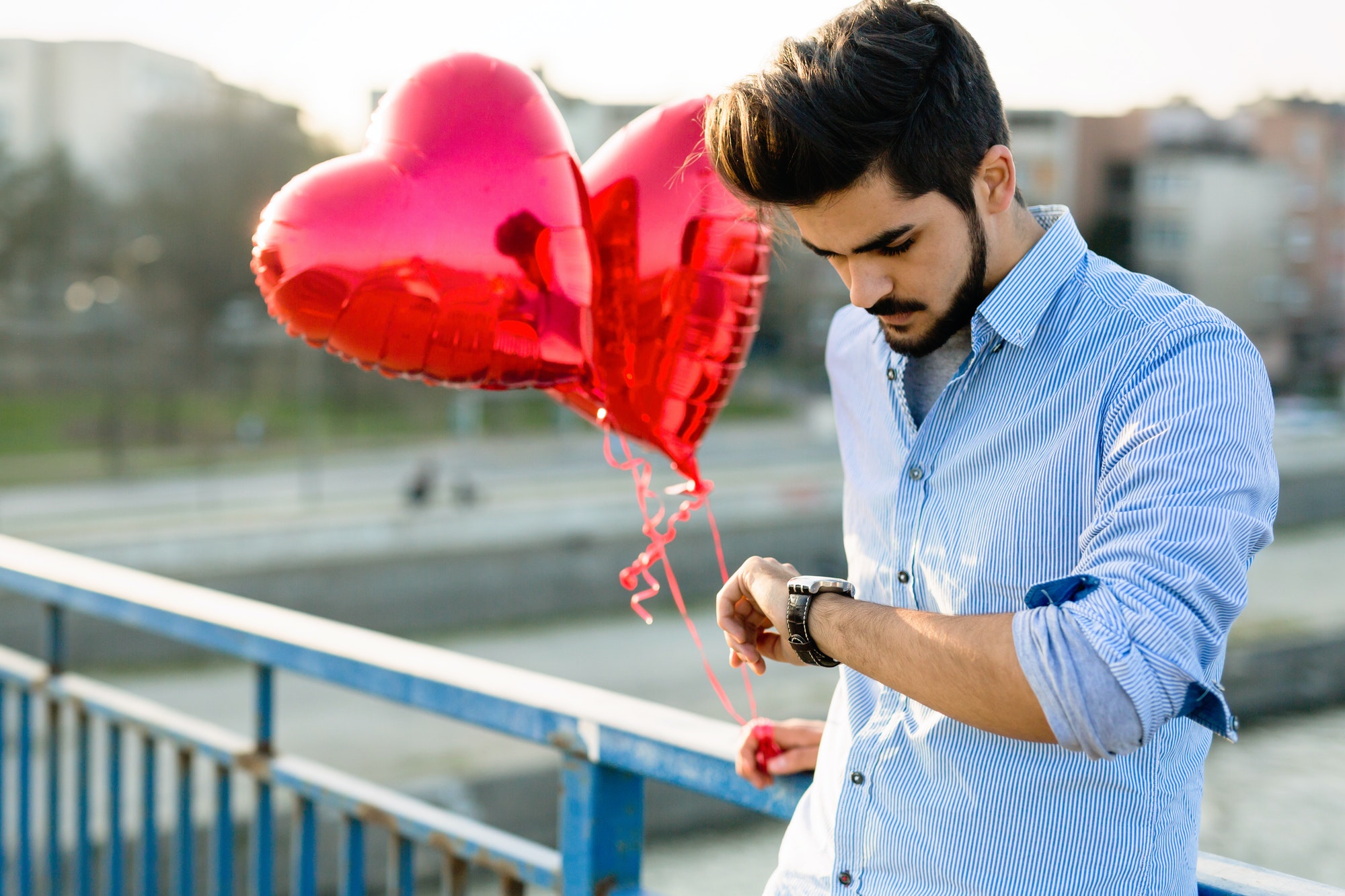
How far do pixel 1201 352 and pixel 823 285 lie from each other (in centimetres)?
4202

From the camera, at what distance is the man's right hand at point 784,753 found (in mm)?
1239

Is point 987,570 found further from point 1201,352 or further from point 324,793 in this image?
point 324,793

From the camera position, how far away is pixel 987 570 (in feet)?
3.24

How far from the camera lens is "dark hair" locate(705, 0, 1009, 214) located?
3.20 feet

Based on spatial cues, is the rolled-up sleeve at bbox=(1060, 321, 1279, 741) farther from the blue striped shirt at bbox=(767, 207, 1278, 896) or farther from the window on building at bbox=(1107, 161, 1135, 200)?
the window on building at bbox=(1107, 161, 1135, 200)

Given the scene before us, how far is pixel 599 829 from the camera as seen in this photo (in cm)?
139

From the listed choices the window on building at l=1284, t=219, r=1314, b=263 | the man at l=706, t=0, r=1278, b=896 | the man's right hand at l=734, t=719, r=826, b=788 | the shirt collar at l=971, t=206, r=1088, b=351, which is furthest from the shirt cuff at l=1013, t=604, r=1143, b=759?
the window on building at l=1284, t=219, r=1314, b=263

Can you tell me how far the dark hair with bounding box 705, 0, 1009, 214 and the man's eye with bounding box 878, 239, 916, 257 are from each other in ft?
0.14

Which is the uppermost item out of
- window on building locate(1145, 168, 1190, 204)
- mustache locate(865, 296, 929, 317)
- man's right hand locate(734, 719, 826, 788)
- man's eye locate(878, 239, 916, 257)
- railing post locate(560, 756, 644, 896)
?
window on building locate(1145, 168, 1190, 204)

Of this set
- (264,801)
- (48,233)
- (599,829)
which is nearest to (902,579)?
(599,829)

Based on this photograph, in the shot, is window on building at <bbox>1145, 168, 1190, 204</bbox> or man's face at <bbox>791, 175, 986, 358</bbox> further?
window on building at <bbox>1145, 168, 1190, 204</bbox>

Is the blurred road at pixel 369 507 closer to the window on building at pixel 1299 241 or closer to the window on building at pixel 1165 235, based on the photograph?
the window on building at pixel 1165 235

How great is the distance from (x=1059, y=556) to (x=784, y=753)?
1.35ft

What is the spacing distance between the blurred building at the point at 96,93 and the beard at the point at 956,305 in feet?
103
